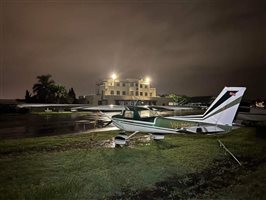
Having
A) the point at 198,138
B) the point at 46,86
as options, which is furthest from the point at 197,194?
the point at 46,86

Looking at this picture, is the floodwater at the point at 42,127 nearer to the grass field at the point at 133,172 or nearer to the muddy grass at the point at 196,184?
the grass field at the point at 133,172

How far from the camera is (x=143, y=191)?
6.64 metres

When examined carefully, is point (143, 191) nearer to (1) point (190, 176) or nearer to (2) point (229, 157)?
(1) point (190, 176)

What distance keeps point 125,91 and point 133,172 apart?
286 ft

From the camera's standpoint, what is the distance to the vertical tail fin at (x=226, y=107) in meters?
10.8

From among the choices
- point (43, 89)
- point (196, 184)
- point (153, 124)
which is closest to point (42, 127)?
point (153, 124)

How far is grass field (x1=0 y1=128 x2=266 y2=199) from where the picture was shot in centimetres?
648

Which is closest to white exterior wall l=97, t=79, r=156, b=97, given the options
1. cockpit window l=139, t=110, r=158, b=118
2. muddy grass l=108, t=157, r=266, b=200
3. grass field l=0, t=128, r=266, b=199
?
cockpit window l=139, t=110, r=158, b=118

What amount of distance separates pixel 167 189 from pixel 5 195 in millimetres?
4470

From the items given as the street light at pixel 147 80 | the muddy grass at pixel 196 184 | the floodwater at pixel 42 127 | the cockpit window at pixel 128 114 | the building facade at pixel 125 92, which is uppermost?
the street light at pixel 147 80

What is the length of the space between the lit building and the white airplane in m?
68.5

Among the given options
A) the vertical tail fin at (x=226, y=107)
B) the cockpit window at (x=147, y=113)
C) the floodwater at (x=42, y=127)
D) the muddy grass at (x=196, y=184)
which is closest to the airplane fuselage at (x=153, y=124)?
the cockpit window at (x=147, y=113)

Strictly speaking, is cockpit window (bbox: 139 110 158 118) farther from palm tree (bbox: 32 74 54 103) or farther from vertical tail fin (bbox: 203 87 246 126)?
palm tree (bbox: 32 74 54 103)

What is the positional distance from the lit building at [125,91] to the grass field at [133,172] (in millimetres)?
70325
